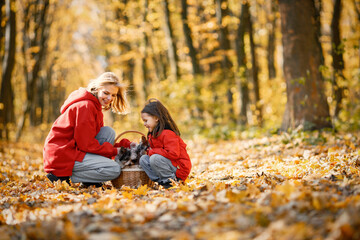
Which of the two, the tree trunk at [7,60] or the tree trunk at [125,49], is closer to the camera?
the tree trunk at [7,60]

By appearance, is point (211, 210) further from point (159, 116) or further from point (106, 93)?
point (106, 93)

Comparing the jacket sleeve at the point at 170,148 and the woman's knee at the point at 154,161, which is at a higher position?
the jacket sleeve at the point at 170,148

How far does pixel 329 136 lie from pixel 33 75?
39.2ft

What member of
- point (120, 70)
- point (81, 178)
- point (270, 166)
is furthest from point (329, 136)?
point (120, 70)

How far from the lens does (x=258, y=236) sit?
6.48 ft

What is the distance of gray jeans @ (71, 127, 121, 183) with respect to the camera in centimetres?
399

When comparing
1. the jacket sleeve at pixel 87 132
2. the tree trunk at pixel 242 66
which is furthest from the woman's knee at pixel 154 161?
the tree trunk at pixel 242 66

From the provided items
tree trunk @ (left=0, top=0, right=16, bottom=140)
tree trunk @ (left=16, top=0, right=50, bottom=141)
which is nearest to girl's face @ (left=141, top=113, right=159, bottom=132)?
tree trunk @ (left=0, top=0, right=16, bottom=140)

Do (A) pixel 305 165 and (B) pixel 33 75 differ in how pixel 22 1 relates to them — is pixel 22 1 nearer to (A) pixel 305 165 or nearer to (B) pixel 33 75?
(B) pixel 33 75

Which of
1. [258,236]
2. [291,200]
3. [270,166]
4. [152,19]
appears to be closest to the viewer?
[258,236]

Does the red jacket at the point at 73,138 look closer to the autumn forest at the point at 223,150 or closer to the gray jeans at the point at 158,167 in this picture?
the autumn forest at the point at 223,150

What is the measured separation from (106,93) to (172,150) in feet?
3.91

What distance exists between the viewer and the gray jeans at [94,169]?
399 centimetres

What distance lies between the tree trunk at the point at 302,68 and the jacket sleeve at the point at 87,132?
4307 mm
